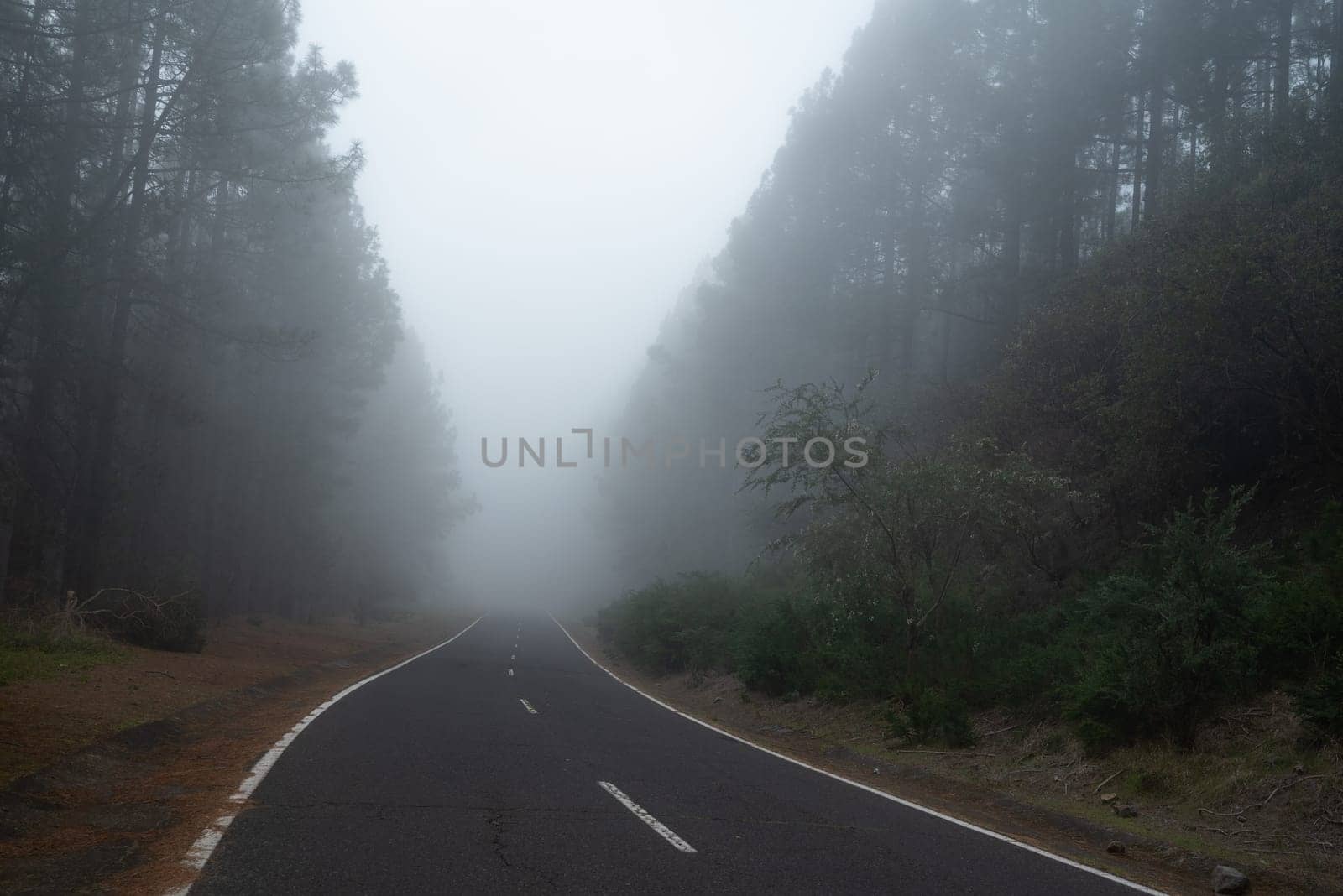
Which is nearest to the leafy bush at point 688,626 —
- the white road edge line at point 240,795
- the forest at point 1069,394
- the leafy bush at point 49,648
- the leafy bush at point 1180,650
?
the forest at point 1069,394

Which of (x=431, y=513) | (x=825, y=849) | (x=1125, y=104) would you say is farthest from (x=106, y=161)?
(x=431, y=513)

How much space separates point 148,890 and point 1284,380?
47.2 feet

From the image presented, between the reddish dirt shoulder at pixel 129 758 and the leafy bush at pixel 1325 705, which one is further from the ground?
the leafy bush at pixel 1325 705

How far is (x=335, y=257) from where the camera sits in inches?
1125

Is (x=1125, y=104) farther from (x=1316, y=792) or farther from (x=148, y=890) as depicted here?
(x=148, y=890)

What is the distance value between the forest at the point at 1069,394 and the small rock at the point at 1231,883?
7.86ft

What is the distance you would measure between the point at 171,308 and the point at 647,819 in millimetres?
16386

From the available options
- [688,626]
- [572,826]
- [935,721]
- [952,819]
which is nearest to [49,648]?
[572,826]

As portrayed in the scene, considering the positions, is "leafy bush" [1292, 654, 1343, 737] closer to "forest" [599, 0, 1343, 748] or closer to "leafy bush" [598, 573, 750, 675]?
"forest" [599, 0, 1343, 748]

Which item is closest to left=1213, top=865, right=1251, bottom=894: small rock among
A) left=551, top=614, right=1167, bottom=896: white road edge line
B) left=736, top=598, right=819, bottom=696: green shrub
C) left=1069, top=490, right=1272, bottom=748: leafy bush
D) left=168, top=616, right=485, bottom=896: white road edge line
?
left=551, top=614, right=1167, bottom=896: white road edge line

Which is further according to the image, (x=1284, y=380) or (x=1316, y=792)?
(x=1284, y=380)

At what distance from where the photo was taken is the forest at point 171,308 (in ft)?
52.5

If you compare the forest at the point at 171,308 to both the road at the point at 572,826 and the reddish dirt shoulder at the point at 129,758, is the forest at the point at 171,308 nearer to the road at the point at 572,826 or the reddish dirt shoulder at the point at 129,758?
the reddish dirt shoulder at the point at 129,758

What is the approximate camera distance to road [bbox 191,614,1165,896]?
5684 millimetres
